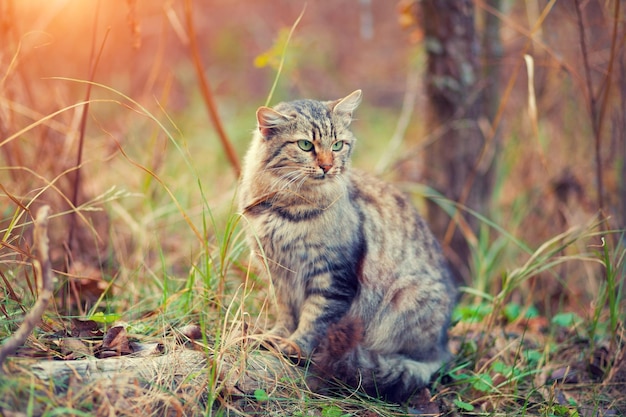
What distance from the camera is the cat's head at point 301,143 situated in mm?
2924

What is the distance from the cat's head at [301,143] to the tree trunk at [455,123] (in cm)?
146

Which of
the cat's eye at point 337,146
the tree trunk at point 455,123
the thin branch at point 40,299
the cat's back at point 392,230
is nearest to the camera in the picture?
the thin branch at point 40,299

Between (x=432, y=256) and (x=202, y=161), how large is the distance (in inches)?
133

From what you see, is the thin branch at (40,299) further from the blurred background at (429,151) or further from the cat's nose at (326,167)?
the cat's nose at (326,167)

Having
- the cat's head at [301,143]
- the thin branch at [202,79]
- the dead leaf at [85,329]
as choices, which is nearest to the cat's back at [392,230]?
the cat's head at [301,143]

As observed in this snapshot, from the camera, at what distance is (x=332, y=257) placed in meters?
2.94

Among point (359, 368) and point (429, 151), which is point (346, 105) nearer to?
point (359, 368)

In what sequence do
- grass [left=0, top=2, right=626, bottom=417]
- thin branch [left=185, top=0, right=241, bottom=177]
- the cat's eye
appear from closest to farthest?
1. grass [left=0, top=2, right=626, bottom=417]
2. the cat's eye
3. thin branch [left=185, top=0, right=241, bottom=177]

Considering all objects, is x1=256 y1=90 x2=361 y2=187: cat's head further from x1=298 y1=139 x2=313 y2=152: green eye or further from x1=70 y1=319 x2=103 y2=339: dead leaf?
x1=70 y1=319 x2=103 y2=339: dead leaf

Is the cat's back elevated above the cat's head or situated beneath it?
situated beneath

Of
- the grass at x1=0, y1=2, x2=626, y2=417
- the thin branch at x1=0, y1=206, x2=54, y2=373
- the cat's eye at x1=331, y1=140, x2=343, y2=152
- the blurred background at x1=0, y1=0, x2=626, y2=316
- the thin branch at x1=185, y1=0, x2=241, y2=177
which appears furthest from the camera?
the thin branch at x1=185, y1=0, x2=241, y2=177

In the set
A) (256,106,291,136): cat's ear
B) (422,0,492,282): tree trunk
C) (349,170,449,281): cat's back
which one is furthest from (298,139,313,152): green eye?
(422,0,492,282): tree trunk

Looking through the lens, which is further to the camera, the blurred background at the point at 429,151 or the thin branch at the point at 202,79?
the thin branch at the point at 202,79

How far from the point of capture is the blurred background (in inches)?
136
